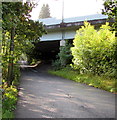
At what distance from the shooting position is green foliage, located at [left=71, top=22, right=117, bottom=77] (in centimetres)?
977

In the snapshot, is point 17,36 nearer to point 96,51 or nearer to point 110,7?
point 110,7

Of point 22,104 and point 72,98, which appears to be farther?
point 72,98

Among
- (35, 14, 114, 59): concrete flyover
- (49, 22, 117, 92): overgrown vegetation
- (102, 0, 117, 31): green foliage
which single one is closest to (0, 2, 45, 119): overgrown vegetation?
(102, 0, 117, 31): green foliage

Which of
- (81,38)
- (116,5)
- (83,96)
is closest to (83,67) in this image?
(81,38)

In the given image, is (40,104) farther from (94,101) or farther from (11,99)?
(94,101)

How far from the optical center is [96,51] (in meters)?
10.6

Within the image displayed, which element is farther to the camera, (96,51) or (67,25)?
(67,25)

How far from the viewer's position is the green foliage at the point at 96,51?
977 cm

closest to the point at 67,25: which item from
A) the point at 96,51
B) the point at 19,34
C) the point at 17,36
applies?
the point at 96,51

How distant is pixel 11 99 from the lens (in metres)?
5.34

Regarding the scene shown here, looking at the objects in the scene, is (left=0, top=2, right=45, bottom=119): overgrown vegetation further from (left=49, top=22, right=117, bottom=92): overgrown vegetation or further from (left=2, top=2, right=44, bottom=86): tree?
(left=49, top=22, right=117, bottom=92): overgrown vegetation

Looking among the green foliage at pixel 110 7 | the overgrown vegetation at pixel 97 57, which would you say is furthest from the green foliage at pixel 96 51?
the green foliage at pixel 110 7

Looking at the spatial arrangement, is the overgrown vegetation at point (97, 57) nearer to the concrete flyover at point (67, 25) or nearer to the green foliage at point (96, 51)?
the green foliage at point (96, 51)

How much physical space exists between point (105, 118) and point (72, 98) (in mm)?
2235
